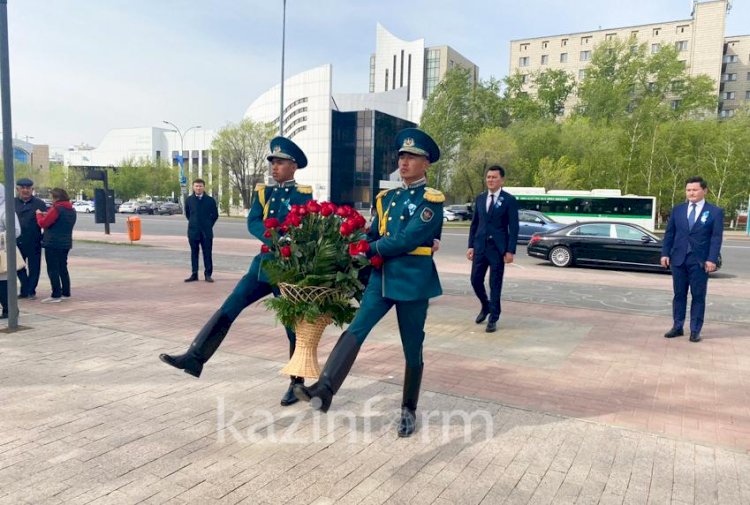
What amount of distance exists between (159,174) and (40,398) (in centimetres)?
7725

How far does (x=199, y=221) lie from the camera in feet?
34.3

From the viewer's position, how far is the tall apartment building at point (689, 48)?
7262 centimetres

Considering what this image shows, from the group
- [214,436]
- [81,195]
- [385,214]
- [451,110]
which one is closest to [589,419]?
[385,214]

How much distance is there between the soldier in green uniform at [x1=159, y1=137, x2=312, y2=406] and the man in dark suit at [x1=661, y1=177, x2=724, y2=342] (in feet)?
15.7

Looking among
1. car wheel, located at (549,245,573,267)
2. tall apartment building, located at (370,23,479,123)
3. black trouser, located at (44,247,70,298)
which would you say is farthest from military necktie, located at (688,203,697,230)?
tall apartment building, located at (370,23,479,123)

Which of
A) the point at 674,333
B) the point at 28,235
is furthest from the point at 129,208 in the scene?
the point at 674,333

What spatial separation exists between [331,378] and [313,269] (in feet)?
2.36

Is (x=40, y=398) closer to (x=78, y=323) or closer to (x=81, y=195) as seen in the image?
(x=78, y=323)

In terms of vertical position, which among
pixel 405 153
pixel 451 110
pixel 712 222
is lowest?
pixel 712 222

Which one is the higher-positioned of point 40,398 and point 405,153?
point 405,153

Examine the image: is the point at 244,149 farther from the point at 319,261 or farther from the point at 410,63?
the point at 319,261

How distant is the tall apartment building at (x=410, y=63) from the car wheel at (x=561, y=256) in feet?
255

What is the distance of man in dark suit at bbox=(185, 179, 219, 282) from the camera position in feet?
34.3

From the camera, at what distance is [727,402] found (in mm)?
4426
